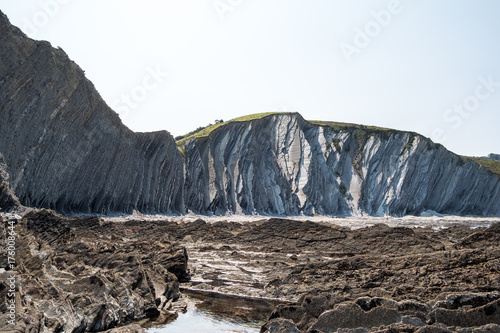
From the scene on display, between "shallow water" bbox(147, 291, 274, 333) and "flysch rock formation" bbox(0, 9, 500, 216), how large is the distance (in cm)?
2357

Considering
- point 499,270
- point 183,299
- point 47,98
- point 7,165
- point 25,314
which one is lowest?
point 183,299

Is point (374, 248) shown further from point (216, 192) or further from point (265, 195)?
point (265, 195)

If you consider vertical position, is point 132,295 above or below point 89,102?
below

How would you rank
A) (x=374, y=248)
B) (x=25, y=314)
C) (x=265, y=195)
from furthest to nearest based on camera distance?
1. (x=265, y=195)
2. (x=374, y=248)
3. (x=25, y=314)

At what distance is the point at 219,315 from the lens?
39.1 feet

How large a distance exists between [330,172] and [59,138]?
6119cm

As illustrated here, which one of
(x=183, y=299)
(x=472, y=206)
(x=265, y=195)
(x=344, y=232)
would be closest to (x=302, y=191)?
(x=265, y=195)

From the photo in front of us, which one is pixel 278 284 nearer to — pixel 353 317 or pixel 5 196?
pixel 353 317

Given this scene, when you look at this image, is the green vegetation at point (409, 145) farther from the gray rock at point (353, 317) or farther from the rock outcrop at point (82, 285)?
the gray rock at point (353, 317)

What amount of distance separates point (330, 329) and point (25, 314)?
5639 mm

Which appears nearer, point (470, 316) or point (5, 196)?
point (470, 316)

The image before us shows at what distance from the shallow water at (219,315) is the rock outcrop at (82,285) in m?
0.82

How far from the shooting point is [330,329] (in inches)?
323

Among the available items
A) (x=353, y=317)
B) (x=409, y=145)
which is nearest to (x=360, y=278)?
(x=353, y=317)
